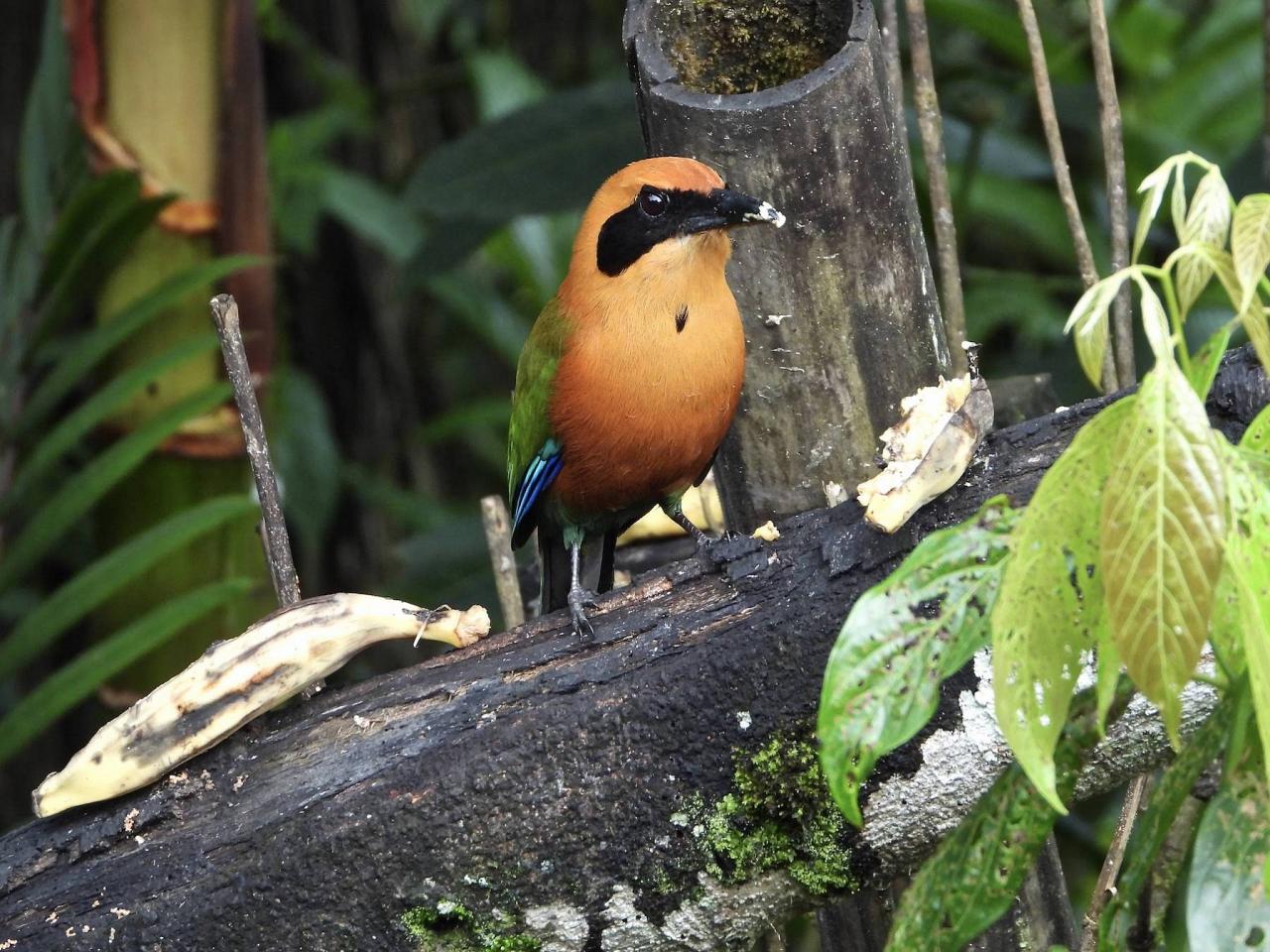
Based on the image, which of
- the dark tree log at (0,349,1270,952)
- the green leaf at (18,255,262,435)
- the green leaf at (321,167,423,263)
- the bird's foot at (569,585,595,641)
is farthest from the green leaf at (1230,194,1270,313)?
the green leaf at (321,167,423,263)

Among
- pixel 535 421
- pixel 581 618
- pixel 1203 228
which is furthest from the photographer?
pixel 535 421

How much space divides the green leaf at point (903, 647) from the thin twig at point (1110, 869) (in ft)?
2.07

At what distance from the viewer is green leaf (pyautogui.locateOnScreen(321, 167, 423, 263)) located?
17.2ft

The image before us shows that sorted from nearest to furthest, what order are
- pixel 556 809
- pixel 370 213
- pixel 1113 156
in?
pixel 556 809 < pixel 1113 156 < pixel 370 213

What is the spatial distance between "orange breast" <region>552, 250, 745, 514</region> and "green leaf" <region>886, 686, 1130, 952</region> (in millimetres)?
1176

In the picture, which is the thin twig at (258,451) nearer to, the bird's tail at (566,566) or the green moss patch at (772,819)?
the green moss patch at (772,819)

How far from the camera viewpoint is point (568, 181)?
3.75 m

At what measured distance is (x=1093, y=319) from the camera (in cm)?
131

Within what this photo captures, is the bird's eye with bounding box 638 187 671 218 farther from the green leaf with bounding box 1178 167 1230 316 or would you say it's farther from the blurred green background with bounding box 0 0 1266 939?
the green leaf with bounding box 1178 167 1230 316

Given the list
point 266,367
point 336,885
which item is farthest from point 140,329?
point 336,885

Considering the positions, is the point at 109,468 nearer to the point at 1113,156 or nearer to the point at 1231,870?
the point at 1113,156

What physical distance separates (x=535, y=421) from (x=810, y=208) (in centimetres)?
99

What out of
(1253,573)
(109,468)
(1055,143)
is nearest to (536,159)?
(109,468)

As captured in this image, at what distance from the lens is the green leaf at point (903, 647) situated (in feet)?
4.13
